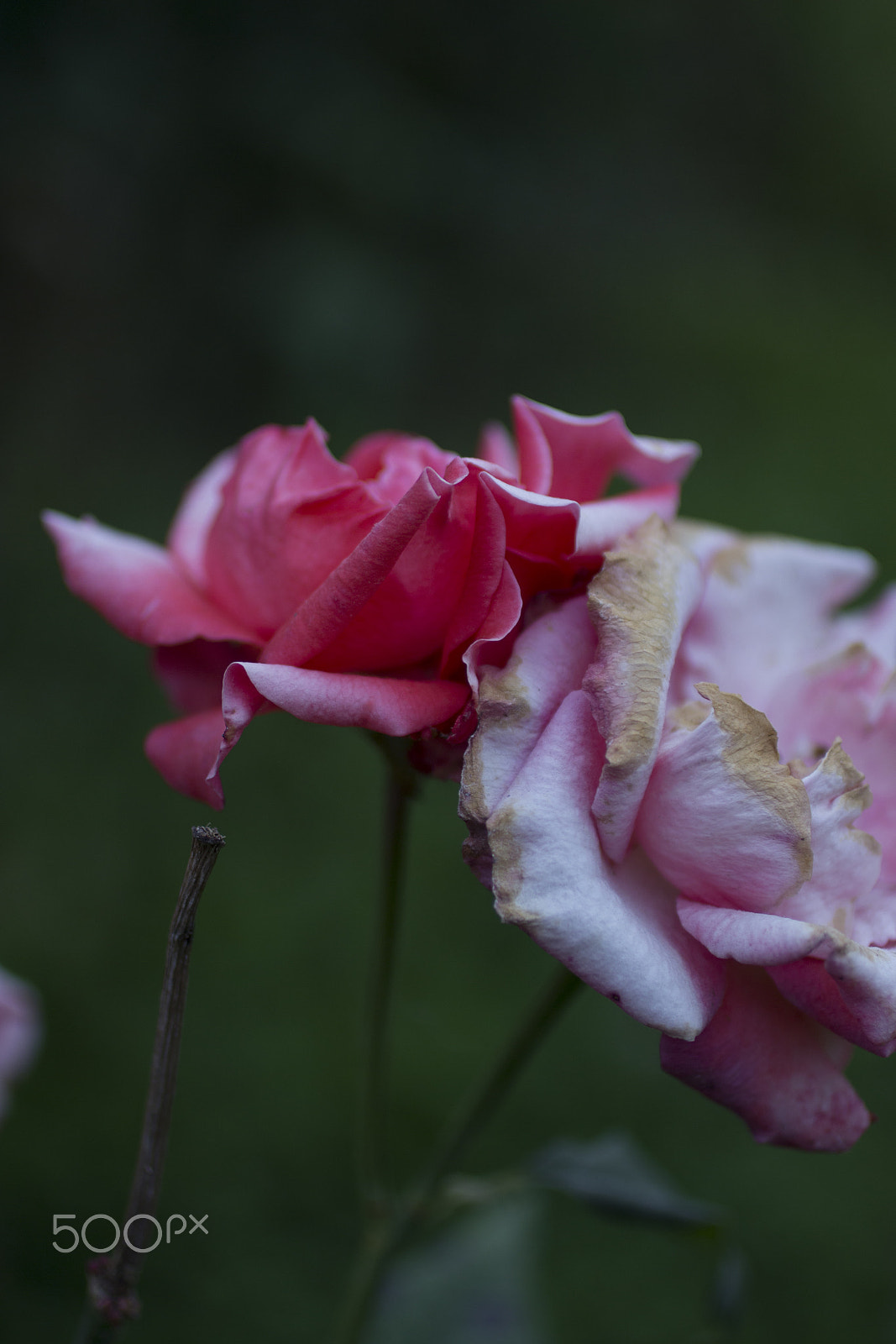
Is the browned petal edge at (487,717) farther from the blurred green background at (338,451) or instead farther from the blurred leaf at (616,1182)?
the blurred green background at (338,451)

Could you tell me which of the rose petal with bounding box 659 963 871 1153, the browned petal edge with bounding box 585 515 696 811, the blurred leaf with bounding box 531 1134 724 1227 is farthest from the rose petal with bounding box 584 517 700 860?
the blurred leaf with bounding box 531 1134 724 1227

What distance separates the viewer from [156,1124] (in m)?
0.55

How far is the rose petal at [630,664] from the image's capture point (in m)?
0.52

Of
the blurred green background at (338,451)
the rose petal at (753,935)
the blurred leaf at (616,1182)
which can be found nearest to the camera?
the rose petal at (753,935)

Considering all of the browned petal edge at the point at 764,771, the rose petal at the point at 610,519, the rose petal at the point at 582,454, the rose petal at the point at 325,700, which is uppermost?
the rose petal at the point at 582,454

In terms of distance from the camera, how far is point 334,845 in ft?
6.96

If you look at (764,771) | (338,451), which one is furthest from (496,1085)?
(338,451)

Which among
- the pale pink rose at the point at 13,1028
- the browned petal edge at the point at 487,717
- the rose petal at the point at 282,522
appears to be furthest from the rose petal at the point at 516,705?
the pale pink rose at the point at 13,1028

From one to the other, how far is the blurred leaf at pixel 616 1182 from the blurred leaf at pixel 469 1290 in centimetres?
27

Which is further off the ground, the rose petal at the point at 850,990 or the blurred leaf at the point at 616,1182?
the rose petal at the point at 850,990

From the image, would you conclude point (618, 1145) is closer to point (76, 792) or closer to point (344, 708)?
point (344, 708)

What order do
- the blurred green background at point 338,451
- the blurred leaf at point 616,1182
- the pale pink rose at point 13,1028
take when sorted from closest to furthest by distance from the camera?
the blurred leaf at point 616,1182
the pale pink rose at point 13,1028
the blurred green background at point 338,451

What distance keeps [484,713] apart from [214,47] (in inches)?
69.4

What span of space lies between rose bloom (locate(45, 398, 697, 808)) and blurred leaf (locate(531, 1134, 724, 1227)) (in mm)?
475
